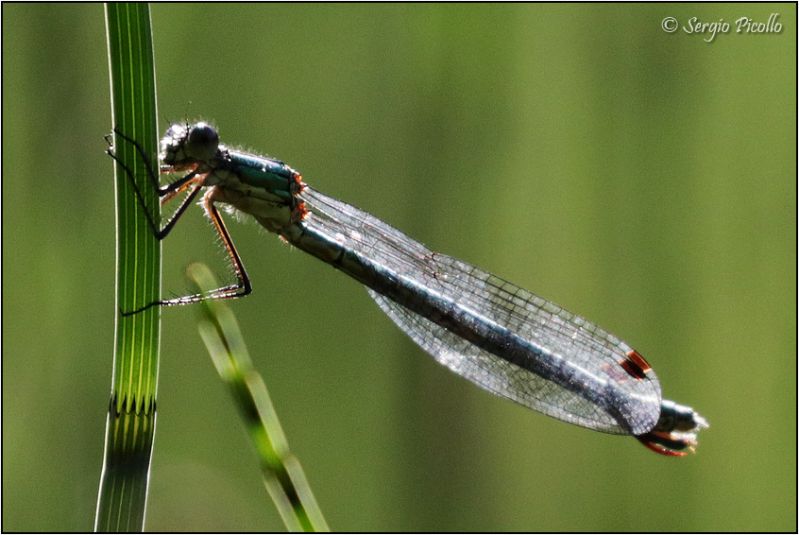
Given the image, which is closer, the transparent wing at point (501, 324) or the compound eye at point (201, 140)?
the compound eye at point (201, 140)

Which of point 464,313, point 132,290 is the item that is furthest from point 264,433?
point 464,313

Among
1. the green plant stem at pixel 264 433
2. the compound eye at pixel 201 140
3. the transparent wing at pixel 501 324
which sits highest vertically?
the compound eye at pixel 201 140

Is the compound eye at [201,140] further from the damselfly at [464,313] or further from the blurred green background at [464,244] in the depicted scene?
the blurred green background at [464,244]

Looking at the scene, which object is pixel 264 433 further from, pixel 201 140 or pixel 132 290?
pixel 201 140

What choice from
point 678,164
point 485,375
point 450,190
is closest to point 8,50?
point 450,190

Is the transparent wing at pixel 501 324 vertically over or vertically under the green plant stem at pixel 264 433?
over

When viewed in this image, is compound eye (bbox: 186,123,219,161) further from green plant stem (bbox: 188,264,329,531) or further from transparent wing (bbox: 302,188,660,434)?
green plant stem (bbox: 188,264,329,531)

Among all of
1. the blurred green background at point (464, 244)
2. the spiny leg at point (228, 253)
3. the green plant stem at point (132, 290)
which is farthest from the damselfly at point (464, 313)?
the green plant stem at point (132, 290)

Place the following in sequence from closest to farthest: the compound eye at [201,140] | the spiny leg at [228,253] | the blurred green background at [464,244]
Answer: the compound eye at [201,140] < the spiny leg at [228,253] < the blurred green background at [464,244]
